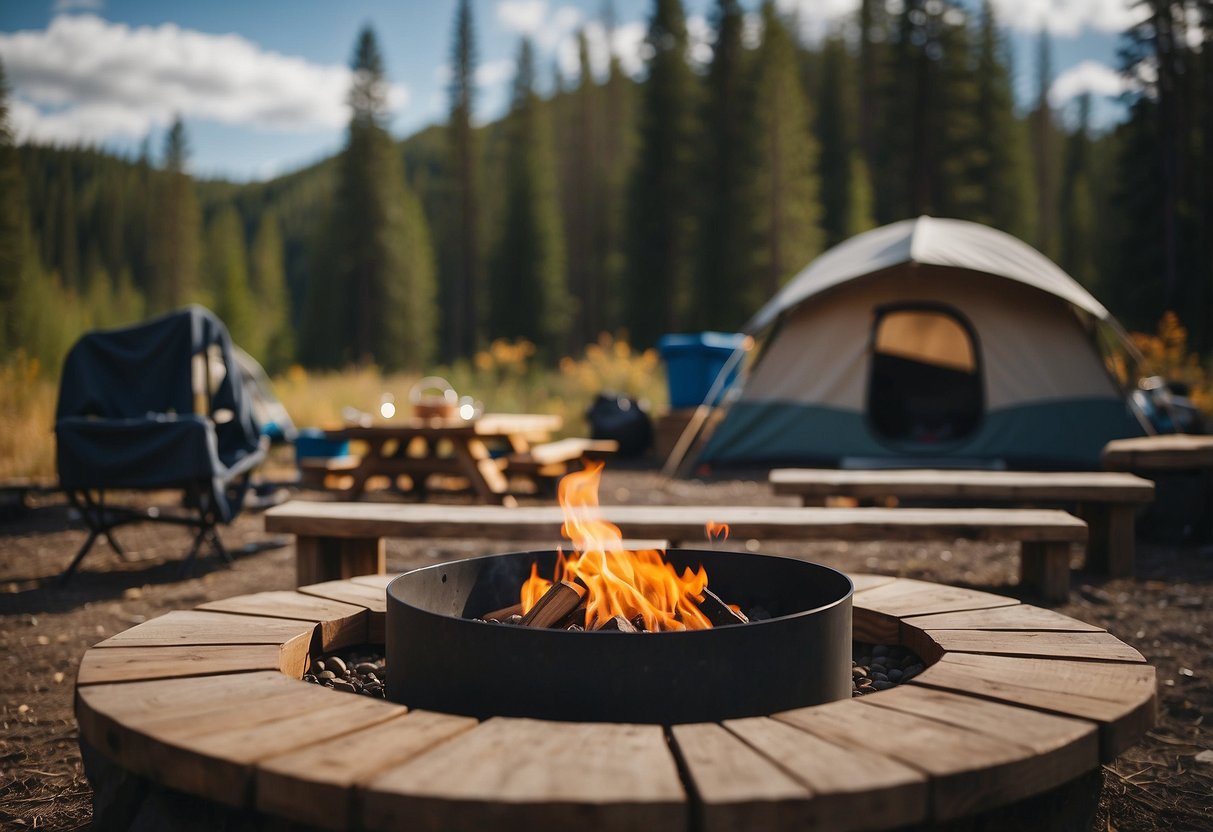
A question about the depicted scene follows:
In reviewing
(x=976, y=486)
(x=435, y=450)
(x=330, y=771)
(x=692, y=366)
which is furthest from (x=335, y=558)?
(x=692, y=366)

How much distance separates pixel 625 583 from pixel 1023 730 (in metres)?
0.95

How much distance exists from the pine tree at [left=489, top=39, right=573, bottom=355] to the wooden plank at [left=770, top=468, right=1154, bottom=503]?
27.0 metres

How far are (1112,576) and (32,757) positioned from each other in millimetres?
4618

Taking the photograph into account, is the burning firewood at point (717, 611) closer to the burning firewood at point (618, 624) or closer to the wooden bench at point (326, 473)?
the burning firewood at point (618, 624)

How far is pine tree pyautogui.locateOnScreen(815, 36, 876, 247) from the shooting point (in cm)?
3091

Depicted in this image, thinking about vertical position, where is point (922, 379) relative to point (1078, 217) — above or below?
below

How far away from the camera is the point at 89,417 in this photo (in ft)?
15.5

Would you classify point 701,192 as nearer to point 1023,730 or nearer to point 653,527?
point 653,527

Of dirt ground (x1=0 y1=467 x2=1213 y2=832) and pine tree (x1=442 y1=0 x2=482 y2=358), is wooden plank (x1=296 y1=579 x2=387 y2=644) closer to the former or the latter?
dirt ground (x1=0 y1=467 x2=1213 y2=832)

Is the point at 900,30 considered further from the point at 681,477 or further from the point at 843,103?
the point at 681,477

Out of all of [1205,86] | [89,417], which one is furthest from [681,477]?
[1205,86]

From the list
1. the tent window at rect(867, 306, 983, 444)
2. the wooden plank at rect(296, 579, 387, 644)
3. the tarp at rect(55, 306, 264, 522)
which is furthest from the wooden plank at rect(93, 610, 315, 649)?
the tent window at rect(867, 306, 983, 444)

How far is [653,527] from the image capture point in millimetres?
3471

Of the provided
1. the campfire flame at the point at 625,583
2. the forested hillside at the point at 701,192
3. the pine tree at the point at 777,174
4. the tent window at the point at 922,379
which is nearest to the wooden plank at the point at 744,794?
the campfire flame at the point at 625,583
